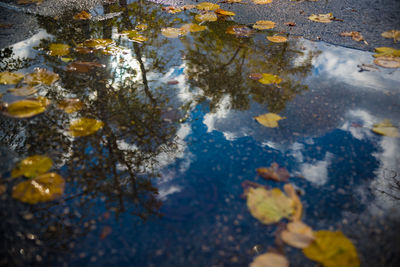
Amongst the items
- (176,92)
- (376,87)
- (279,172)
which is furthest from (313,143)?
(176,92)

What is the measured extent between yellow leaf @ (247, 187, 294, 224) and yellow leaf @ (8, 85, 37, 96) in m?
1.66

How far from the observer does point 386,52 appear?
2.21m

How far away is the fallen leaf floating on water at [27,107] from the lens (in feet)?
5.35

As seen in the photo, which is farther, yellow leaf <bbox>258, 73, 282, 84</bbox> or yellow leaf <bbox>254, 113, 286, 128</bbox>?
yellow leaf <bbox>258, 73, 282, 84</bbox>

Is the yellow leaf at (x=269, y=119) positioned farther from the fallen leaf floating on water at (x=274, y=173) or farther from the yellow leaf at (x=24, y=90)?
the yellow leaf at (x=24, y=90)

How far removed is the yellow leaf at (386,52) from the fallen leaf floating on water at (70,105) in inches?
96.1

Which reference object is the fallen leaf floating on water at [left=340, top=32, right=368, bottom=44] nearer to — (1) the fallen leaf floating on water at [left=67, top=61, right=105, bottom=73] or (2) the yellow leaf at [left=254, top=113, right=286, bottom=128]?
(2) the yellow leaf at [left=254, top=113, right=286, bottom=128]

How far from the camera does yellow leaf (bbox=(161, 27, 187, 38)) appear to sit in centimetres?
259

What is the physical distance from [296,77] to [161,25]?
1.62 metres

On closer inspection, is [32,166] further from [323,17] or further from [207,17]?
[323,17]

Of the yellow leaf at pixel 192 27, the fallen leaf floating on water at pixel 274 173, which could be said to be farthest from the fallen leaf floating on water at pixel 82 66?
the fallen leaf floating on water at pixel 274 173

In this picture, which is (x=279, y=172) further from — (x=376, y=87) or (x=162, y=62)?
(x=162, y=62)

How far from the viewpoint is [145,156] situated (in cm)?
142

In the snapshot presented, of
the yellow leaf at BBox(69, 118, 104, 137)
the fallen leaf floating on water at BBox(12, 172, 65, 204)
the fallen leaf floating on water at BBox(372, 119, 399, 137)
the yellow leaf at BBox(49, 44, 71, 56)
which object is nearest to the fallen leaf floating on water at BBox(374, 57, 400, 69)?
the fallen leaf floating on water at BBox(372, 119, 399, 137)
